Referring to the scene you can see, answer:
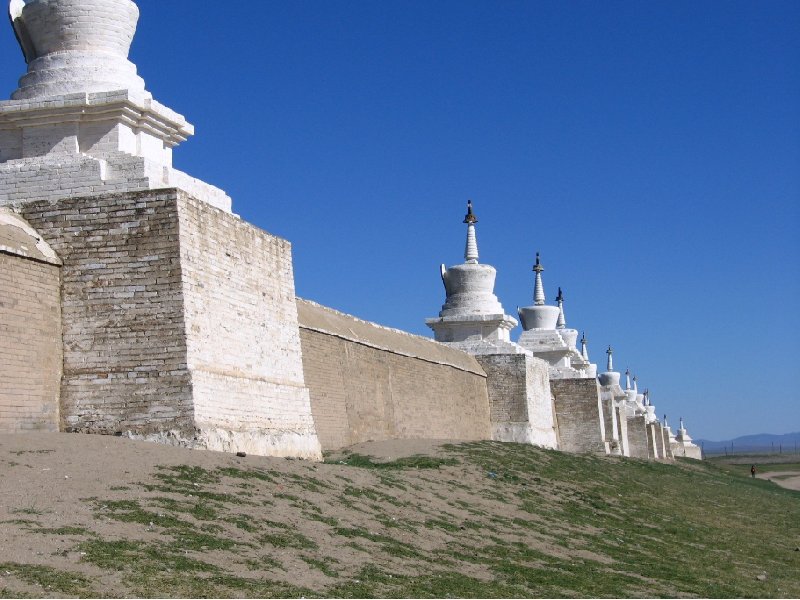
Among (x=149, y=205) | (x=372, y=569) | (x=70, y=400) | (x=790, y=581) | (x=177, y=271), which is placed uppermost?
(x=149, y=205)

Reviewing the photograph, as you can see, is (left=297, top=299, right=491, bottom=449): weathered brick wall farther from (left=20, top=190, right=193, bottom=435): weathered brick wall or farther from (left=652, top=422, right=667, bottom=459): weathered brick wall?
(left=652, top=422, right=667, bottom=459): weathered brick wall

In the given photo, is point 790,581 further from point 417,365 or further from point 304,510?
point 417,365

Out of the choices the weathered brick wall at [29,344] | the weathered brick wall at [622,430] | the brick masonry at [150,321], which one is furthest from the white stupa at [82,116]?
the weathered brick wall at [622,430]

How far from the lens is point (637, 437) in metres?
51.4

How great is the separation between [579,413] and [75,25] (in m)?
25.9

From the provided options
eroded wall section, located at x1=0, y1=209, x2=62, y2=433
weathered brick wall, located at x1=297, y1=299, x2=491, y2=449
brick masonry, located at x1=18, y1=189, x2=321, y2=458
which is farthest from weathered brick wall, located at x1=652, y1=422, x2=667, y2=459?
eroded wall section, located at x1=0, y1=209, x2=62, y2=433

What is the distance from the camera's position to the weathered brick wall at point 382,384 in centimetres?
1936

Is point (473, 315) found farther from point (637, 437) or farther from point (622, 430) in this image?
point (637, 437)

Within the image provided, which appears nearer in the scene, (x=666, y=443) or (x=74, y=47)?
(x=74, y=47)

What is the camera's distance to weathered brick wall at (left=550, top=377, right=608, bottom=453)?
36844 mm

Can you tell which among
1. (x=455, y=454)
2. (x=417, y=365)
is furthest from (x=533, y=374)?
(x=455, y=454)

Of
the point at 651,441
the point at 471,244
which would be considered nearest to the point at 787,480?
the point at 651,441

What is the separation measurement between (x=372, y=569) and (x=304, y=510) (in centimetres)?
174

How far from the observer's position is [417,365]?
2539 centimetres
